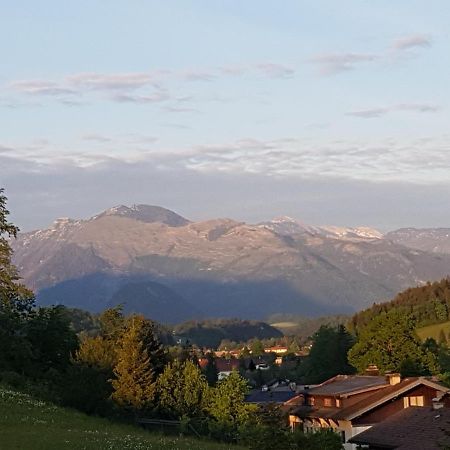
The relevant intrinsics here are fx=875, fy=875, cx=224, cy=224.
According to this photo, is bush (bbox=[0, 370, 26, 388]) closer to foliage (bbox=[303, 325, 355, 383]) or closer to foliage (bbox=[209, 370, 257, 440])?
foliage (bbox=[209, 370, 257, 440])

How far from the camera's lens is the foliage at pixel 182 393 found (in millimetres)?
57312

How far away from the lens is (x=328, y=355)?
112 meters

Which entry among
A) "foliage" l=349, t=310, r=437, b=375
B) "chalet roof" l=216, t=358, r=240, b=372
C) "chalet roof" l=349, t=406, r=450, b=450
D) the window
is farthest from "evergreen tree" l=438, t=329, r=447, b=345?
"chalet roof" l=349, t=406, r=450, b=450

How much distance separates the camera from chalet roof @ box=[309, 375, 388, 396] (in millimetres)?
67438

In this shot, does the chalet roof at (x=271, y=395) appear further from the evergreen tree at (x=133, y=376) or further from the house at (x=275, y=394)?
the evergreen tree at (x=133, y=376)

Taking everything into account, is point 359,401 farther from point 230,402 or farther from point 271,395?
point 271,395

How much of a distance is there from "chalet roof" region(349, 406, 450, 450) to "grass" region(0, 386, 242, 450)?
33.3 feet

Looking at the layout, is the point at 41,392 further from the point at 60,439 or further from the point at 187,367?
the point at 60,439

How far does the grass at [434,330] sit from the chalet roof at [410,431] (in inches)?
4071

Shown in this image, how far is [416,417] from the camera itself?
45.9 m

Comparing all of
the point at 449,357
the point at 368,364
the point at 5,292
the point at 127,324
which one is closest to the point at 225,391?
the point at 127,324

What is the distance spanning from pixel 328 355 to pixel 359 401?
47120 mm

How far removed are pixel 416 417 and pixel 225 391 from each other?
14.1 metres

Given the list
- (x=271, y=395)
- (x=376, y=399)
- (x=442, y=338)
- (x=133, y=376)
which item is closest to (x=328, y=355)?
(x=271, y=395)
